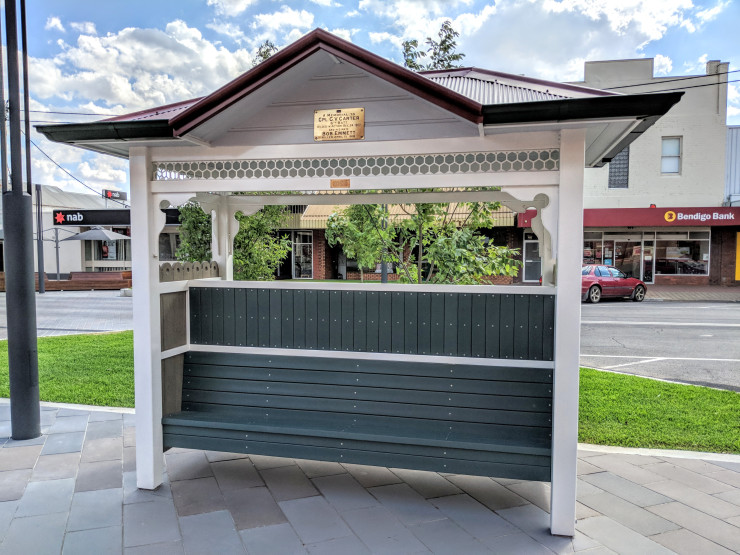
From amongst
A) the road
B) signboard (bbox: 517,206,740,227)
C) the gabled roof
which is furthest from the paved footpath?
signboard (bbox: 517,206,740,227)

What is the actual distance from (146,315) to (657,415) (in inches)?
206

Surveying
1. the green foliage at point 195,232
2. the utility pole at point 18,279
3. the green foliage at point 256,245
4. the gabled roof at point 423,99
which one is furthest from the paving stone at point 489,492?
the green foliage at point 195,232

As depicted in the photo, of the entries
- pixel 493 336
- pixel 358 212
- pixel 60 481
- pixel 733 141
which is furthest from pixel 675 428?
pixel 733 141

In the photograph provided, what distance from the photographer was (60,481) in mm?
4238

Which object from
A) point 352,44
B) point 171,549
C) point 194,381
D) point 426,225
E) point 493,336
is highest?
point 352,44

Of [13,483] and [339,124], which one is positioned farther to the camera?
[13,483]

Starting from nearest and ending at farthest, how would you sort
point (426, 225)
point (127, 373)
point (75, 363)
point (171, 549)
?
point (171, 549), point (426, 225), point (127, 373), point (75, 363)

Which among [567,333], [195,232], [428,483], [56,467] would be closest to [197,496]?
[56,467]

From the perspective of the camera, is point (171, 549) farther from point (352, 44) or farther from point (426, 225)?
point (426, 225)

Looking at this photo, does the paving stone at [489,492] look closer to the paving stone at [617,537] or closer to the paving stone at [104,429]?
the paving stone at [617,537]

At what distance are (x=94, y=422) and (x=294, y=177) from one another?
363 centimetres

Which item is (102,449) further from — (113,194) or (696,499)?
(113,194)

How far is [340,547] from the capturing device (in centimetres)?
332

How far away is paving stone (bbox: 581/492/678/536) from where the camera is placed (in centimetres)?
356
